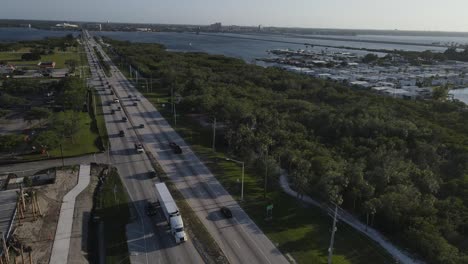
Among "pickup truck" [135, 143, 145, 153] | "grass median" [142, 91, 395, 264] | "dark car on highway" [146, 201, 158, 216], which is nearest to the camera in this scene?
"grass median" [142, 91, 395, 264]

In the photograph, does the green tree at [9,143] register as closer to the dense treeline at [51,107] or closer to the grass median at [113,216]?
the dense treeline at [51,107]

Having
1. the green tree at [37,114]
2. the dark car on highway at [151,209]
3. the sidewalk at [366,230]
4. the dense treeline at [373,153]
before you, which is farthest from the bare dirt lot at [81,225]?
the green tree at [37,114]

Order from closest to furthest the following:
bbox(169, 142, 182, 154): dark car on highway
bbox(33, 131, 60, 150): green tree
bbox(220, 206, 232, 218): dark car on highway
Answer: bbox(220, 206, 232, 218): dark car on highway < bbox(33, 131, 60, 150): green tree < bbox(169, 142, 182, 154): dark car on highway

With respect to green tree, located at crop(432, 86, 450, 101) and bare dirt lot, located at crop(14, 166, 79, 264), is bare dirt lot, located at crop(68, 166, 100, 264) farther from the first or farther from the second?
green tree, located at crop(432, 86, 450, 101)

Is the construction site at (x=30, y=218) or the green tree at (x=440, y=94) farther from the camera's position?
the green tree at (x=440, y=94)

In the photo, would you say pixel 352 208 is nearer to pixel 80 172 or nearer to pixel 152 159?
pixel 152 159

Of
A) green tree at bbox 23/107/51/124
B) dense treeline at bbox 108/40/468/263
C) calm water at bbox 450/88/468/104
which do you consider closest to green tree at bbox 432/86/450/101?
calm water at bbox 450/88/468/104

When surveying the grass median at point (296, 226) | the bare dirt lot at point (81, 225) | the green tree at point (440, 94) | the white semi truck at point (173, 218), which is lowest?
the bare dirt lot at point (81, 225)
